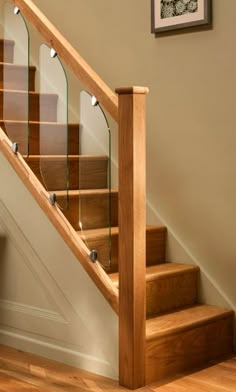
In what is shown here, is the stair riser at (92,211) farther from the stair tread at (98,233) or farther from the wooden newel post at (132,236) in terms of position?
the wooden newel post at (132,236)

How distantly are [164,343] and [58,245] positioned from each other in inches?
30.5

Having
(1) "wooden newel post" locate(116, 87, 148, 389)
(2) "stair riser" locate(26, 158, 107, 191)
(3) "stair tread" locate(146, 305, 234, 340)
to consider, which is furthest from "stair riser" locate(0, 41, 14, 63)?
(3) "stair tread" locate(146, 305, 234, 340)

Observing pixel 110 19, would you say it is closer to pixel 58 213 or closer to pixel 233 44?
pixel 233 44

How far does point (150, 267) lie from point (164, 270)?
0.43 feet

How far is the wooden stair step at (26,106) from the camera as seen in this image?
4055mm

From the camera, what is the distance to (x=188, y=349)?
12.9ft

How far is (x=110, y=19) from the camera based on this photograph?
4.95 m

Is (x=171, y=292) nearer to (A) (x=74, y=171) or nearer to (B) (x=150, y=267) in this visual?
(B) (x=150, y=267)

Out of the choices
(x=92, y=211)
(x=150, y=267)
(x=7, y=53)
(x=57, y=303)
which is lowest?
(x=57, y=303)

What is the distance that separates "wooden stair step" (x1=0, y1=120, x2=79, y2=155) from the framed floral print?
3.40 ft

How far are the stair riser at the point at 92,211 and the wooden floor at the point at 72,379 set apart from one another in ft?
2.45

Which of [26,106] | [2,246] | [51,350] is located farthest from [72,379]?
[26,106]

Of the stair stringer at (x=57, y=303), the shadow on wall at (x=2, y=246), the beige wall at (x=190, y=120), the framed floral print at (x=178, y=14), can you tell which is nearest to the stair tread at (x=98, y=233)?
the stair stringer at (x=57, y=303)

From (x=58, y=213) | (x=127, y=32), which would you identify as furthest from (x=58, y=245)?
(x=127, y=32)
